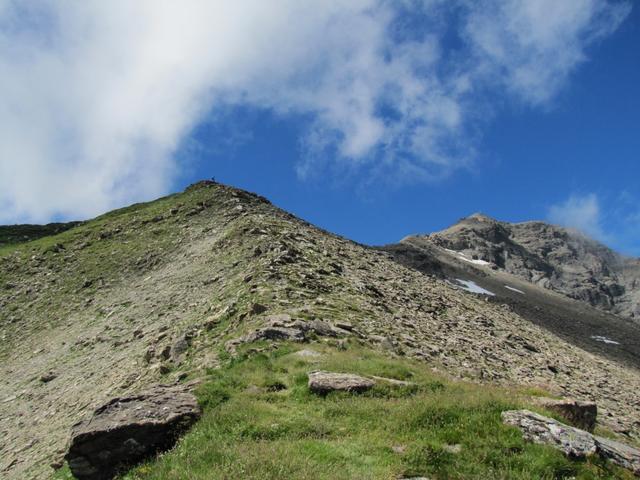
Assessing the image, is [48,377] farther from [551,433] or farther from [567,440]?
[567,440]

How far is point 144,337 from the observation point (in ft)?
86.3

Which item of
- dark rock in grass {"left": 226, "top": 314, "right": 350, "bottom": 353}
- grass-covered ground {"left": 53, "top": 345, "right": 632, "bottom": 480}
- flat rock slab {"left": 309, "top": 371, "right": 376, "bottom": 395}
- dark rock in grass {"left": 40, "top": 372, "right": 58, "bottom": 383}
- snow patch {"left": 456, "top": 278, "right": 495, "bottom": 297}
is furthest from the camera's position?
snow patch {"left": 456, "top": 278, "right": 495, "bottom": 297}

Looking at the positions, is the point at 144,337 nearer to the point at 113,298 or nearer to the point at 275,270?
the point at 275,270

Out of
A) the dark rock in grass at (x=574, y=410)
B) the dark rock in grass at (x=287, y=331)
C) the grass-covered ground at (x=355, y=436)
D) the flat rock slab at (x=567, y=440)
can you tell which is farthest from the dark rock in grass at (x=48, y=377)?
the dark rock in grass at (x=574, y=410)

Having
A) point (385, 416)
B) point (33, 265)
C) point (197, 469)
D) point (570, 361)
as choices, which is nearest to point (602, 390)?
point (570, 361)

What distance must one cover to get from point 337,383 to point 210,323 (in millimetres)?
9395

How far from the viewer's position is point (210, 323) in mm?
23516

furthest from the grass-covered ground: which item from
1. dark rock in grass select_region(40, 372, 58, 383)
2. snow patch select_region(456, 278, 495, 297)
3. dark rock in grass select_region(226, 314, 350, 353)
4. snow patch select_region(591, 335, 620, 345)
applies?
snow patch select_region(456, 278, 495, 297)

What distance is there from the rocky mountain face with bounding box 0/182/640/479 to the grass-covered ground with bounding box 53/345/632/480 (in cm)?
369

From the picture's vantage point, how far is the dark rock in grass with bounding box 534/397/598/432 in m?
14.9

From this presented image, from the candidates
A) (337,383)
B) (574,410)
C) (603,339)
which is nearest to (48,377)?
(337,383)

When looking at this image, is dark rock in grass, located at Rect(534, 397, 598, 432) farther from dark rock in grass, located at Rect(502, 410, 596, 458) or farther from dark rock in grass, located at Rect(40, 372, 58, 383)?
dark rock in grass, located at Rect(40, 372, 58, 383)

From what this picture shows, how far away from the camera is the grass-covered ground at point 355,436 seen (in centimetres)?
1126

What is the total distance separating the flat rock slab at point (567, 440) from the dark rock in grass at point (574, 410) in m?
1.76
